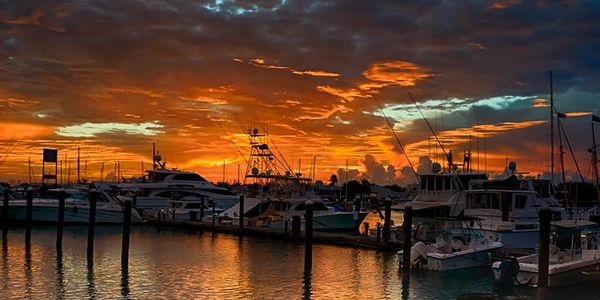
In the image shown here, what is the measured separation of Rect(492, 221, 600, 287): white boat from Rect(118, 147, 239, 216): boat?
4299cm

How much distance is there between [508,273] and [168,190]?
48045 mm

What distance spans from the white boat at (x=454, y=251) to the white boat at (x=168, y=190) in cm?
3888

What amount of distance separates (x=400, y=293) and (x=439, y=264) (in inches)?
160

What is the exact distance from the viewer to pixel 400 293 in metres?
26.0

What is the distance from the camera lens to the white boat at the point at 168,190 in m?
67.6

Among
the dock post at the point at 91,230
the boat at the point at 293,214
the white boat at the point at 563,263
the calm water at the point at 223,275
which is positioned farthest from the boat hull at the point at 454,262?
the boat at the point at 293,214

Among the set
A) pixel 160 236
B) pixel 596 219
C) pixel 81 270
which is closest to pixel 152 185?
pixel 160 236

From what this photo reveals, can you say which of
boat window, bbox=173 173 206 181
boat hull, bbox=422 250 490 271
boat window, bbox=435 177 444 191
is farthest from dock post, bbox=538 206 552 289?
boat window, bbox=173 173 206 181

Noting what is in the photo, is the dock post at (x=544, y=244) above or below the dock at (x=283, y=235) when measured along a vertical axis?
Result: above

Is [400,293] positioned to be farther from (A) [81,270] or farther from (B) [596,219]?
(B) [596,219]

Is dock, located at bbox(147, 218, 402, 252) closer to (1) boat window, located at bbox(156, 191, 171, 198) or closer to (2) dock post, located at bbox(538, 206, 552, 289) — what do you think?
(1) boat window, located at bbox(156, 191, 171, 198)

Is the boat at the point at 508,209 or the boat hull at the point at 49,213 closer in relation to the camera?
the boat at the point at 508,209

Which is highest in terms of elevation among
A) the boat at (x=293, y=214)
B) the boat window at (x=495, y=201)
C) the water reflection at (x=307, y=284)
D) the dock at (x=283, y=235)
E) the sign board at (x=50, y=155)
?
the sign board at (x=50, y=155)

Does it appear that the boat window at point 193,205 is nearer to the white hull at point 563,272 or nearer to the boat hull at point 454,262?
the boat hull at point 454,262
